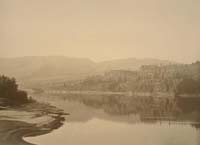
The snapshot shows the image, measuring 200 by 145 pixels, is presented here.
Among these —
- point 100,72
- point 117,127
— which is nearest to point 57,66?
point 100,72

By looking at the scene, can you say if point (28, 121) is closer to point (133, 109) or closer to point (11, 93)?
point (11, 93)

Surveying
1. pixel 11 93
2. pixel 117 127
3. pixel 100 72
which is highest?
pixel 100 72

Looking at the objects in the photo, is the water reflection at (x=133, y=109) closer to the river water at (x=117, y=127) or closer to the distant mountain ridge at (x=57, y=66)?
the river water at (x=117, y=127)

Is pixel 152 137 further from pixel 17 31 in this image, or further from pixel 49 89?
pixel 17 31

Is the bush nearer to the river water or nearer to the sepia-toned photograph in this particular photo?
the sepia-toned photograph

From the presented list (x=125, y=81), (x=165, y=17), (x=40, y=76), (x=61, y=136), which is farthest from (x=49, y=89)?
(x=165, y=17)

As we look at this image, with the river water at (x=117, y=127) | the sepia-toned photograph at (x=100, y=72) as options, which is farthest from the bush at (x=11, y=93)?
the river water at (x=117, y=127)
